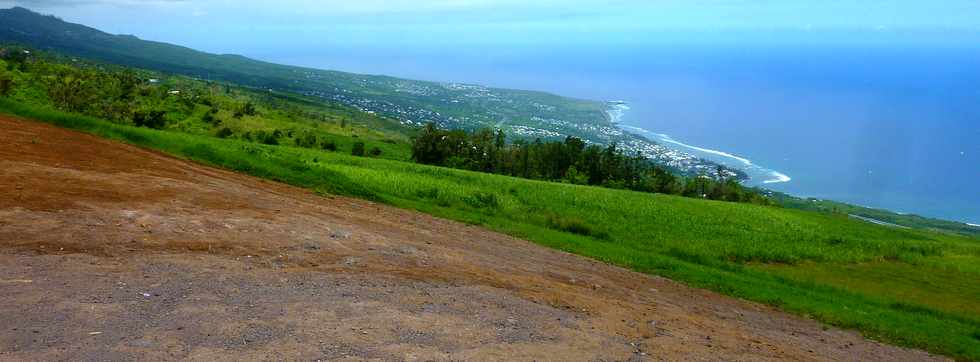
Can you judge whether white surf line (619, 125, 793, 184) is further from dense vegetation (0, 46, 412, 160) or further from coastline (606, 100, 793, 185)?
dense vegetation (0, 46, 412, 160)

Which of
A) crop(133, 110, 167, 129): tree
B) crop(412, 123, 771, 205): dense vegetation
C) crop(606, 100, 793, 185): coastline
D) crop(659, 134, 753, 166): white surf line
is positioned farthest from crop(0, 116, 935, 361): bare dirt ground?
crop(659, 134, 753, 166): white surf line

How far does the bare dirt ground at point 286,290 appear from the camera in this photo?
8.12m

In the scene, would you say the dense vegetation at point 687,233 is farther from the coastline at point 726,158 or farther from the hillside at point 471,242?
the coastline at point 726,158

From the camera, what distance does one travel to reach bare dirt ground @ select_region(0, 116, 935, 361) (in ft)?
26.7

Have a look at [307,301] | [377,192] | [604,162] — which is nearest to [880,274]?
[377,192]

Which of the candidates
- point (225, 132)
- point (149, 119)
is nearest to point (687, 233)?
point (149, 119)

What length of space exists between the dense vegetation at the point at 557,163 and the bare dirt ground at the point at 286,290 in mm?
48928

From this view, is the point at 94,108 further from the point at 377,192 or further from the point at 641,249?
the point at 641,249

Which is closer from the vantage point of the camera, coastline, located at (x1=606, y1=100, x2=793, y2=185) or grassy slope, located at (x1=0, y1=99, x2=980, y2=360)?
grassy slope, located at (x1=0, y1=99, x2=980, y2=360)

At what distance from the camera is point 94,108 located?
47906 mm

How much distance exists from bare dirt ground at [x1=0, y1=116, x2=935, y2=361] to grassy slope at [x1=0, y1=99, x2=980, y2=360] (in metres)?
2.75

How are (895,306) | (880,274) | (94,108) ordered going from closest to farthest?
(895,306)
(880,274)
(94,108)

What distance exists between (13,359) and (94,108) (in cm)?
4844

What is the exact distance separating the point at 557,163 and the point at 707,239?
43432 mm
